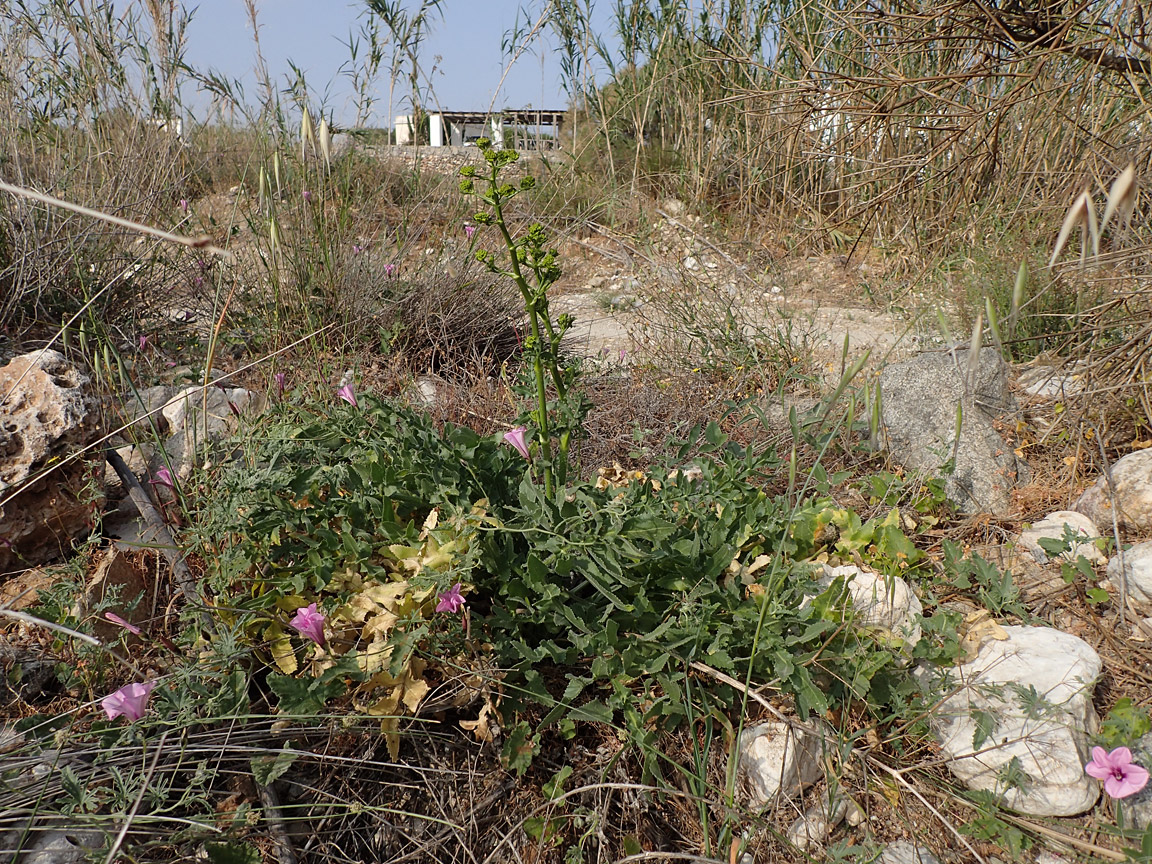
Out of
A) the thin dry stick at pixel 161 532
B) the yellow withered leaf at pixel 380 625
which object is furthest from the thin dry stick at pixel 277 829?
the thin dry stick at pixel 161 532

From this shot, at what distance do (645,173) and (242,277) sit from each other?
3.72 m

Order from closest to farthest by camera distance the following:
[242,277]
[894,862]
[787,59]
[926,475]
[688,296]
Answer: [894,862]
[926,475]
[242,277]
[688,296]
[787,59]

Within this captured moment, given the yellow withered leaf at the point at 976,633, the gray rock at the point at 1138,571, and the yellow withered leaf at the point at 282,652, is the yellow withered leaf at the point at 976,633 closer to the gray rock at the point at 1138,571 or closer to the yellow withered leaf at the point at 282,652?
the gray rock at the point at 1138,571

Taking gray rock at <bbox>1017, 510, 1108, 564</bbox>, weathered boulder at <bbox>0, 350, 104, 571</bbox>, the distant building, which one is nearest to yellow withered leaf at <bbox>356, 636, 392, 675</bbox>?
weathered boulder at <bbox>0, 350, 104, 571</bbox>

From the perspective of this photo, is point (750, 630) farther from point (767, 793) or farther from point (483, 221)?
point (483, 221)

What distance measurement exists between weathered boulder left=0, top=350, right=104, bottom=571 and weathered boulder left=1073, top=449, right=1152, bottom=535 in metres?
2.66

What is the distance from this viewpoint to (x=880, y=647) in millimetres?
1599

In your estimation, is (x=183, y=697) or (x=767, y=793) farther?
(x=767, y=793)

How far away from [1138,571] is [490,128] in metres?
4.06

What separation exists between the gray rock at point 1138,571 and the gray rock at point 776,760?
0.95 meters

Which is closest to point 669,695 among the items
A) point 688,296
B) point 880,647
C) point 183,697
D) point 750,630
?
point 750,630

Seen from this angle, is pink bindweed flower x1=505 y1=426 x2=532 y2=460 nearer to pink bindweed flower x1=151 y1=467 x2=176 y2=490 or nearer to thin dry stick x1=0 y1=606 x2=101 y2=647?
pink bindweed flower x1=151 y1=467 x2=176 y2=490

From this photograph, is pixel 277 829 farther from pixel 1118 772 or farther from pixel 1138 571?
pixel 1138 571

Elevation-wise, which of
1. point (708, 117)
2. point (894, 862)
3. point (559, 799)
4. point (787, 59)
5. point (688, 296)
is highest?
point (787, 59)
